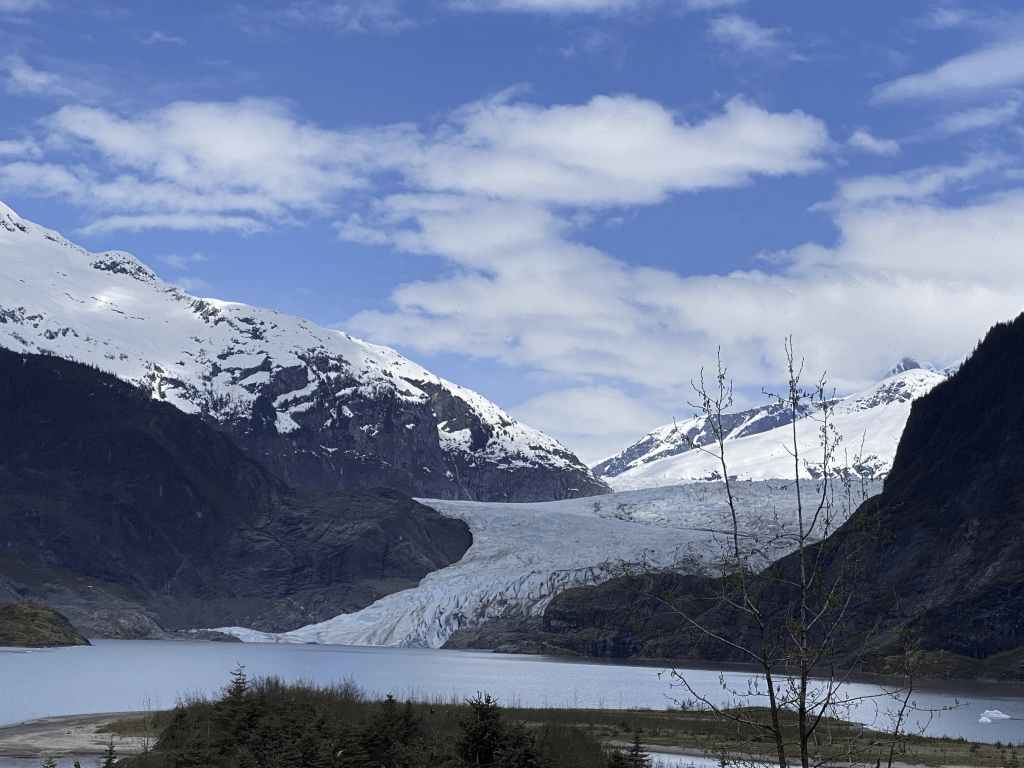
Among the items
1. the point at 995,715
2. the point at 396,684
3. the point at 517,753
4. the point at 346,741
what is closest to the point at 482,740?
the point at 517,753

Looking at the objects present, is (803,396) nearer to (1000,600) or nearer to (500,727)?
(500,727)

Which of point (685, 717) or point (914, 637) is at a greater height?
point (914, 637)

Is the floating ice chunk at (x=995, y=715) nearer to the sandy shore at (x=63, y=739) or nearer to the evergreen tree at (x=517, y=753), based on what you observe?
the sandy shore at (x=63, y=739)

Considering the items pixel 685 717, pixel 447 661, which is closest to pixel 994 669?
pixel 447 661

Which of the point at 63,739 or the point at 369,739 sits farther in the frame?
the point at 63,739

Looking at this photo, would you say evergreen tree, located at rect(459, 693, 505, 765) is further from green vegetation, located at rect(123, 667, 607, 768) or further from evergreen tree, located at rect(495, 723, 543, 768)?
evergreen tree, located at rect(495, 723, 543, 768)

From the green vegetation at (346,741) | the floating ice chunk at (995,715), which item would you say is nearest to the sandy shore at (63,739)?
the green vegetation at (346,741)

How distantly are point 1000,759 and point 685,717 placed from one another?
82.9 feet

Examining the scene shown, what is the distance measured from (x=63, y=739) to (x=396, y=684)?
163 feet

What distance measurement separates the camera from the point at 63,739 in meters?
60.6

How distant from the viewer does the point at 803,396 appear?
1455 centimetres

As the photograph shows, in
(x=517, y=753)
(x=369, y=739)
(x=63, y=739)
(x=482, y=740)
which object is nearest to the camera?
(x=517, y=753)

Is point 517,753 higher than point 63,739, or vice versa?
point 517,753

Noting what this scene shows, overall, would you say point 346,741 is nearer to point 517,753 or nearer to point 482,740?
point 482,740
